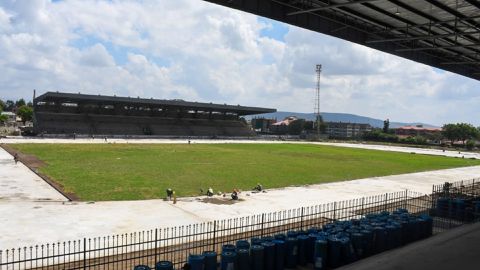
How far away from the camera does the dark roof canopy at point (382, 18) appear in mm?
19219

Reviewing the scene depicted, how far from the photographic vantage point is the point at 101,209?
940 inches

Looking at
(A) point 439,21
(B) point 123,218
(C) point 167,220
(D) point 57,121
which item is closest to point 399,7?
(A) point 439,21

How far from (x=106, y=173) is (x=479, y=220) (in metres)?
31.1

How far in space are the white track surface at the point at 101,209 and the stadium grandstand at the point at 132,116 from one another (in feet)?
213

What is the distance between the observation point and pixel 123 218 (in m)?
22.0

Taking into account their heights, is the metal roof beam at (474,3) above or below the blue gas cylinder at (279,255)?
above

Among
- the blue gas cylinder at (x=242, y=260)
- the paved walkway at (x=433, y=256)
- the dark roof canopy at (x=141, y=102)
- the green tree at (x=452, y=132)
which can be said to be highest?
the dark roof canopy at (x=141, y=102)

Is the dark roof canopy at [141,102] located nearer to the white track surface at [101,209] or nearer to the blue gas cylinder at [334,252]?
the white track surface at [101,209]

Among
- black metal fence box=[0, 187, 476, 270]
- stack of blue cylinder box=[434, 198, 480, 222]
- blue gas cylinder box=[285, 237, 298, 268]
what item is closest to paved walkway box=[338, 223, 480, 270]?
blue gas cylinder box=[285, 237, 298, 268]

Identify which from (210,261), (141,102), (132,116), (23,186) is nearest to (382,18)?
(210,261)

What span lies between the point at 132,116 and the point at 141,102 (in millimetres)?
13645

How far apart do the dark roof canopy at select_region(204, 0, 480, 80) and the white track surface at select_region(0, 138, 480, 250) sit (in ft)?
38.3

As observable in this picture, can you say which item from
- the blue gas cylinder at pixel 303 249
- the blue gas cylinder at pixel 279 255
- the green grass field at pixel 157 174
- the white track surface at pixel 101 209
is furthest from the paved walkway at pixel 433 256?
the green grass field at pixel 157 174

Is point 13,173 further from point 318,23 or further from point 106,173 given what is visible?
point 318,23
